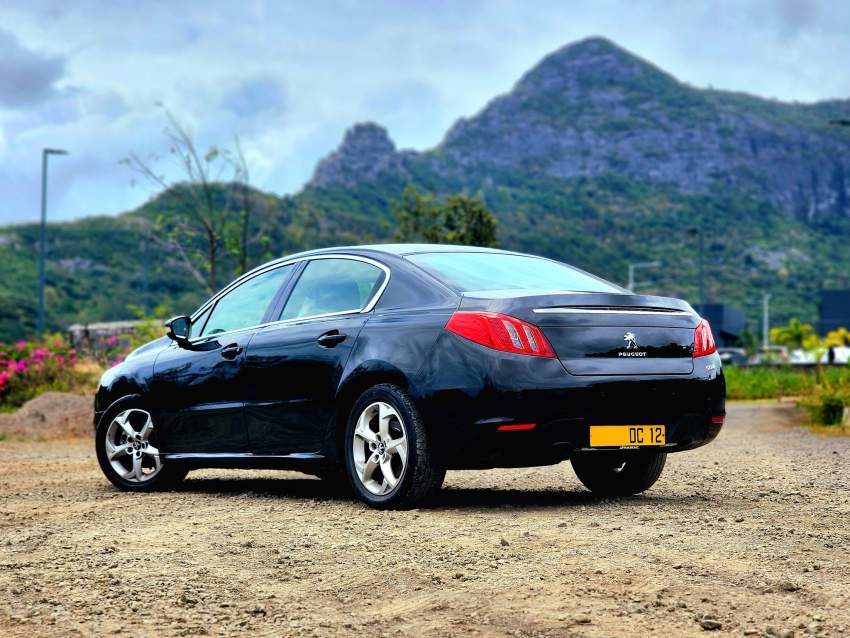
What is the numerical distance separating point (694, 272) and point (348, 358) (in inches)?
3736

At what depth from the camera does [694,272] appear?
99.9 meters

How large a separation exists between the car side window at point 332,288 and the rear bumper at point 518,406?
1.05 meters

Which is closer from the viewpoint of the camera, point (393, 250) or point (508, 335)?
point (508, 335)

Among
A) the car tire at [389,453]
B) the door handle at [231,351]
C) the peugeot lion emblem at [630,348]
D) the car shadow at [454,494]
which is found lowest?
the car shadow at [454,494]

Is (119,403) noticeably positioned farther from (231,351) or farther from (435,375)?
(435,375)

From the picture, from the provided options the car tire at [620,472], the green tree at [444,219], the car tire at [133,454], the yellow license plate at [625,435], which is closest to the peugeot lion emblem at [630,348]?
the yellow license plate at [625,435]

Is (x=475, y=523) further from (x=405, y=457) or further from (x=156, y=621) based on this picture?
(x=156, y=621)

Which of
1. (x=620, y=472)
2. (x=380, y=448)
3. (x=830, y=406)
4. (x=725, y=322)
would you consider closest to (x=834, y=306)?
(x=725, y=322)

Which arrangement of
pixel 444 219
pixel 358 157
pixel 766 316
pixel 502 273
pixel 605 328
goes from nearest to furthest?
pixel 605 328 < pixel 502 273 < pixel 444 219 < pixel 766 316 < pixel 358 157

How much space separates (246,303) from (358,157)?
108159 millimetres

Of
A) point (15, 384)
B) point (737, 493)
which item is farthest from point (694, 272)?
point (737, 493)

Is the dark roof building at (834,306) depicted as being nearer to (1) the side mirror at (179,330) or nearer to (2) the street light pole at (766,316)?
(2) the street light pole at (766,316)

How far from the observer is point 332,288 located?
8219 millimetres

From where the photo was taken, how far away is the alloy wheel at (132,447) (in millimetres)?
9266
